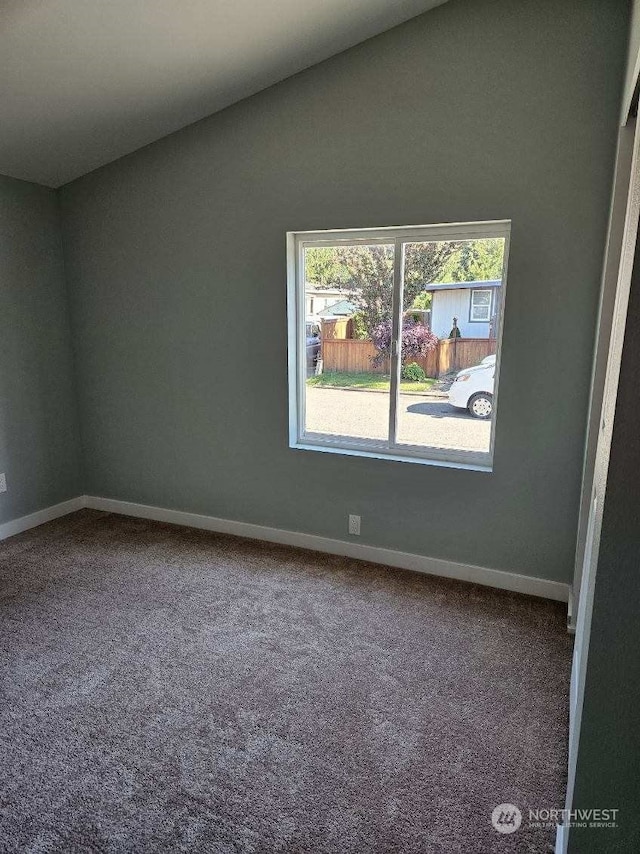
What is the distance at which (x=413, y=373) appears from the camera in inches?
124

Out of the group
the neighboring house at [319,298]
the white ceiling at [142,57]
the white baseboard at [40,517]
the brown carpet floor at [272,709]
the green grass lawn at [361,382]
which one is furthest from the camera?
the white baseboard at [40,517]

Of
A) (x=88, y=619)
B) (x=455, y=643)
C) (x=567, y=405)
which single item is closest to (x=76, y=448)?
(x=88, y=619)

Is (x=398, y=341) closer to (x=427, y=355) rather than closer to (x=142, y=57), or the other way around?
(x=427, y=355)

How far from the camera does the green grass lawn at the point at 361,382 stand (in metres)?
3.15

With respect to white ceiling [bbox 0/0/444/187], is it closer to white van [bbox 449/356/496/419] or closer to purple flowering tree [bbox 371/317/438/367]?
purple flowering tree [bbox 371/317/438/367]

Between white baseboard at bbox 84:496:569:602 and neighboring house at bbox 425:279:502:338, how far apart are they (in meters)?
1.38

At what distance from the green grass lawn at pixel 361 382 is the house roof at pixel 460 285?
527mm

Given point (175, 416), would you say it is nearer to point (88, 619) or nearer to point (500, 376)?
point (88, 619)

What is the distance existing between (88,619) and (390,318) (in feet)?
7.78

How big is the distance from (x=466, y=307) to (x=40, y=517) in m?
3.41

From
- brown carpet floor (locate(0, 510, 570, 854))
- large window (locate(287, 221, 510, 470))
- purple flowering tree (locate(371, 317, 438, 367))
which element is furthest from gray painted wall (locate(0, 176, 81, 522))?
purple flowering tree (locate(371, 317, 438, 367))

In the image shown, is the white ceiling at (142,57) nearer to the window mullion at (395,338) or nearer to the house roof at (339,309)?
the window mullion at (395,338)

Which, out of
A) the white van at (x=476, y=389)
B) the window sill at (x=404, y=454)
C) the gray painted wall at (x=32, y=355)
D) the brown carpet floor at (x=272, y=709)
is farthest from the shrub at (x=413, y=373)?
the gray painted wall at (x=32, y=355)

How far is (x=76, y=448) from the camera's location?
13.7 ft
